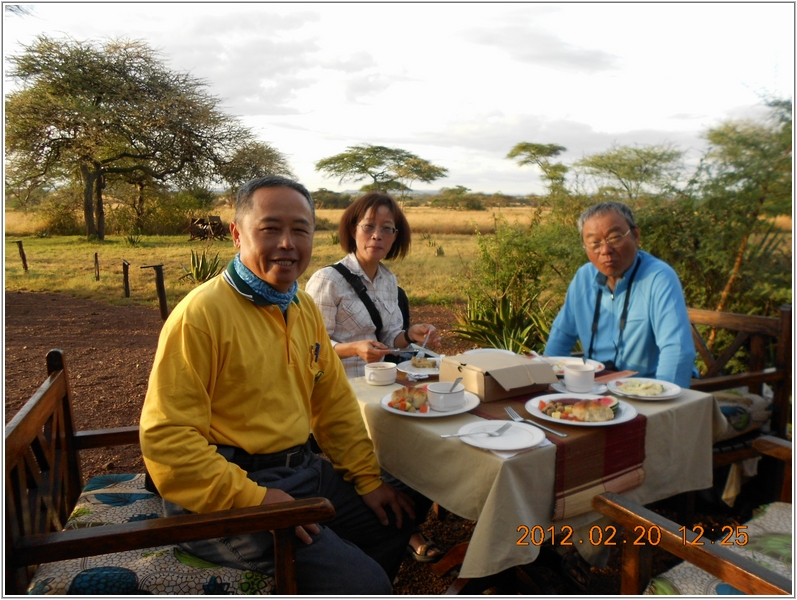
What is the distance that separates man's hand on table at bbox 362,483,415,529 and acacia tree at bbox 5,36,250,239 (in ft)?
23.2

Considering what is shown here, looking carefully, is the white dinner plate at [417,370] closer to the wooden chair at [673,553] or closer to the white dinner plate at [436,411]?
the white dinner plate at [436,411]

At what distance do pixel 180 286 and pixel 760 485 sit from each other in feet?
23.7

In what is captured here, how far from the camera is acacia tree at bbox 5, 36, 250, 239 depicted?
22.8 feet

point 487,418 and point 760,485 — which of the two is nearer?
point 487,418

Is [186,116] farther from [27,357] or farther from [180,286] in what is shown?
[27,357]

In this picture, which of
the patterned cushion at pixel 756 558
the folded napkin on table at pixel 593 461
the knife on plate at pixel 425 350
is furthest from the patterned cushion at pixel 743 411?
the knife on plate at pixel 425 350

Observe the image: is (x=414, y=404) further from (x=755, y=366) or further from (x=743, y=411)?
(x=755, y=366)

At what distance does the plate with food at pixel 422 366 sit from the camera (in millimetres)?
2311

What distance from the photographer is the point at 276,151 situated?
27.2 ft

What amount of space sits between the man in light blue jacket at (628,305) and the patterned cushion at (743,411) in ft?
1.58

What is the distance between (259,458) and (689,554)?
1151 mm

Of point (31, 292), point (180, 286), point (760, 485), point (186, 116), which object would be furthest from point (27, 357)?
point (760, 485)

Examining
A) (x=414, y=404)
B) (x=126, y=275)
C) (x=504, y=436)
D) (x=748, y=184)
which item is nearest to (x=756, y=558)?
(x=504, y=436)

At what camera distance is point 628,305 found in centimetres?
262
